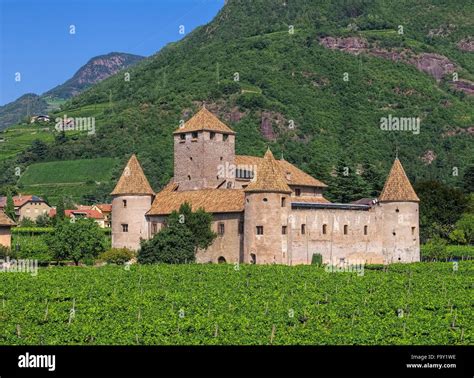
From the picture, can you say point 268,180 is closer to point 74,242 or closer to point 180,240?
point 180,240

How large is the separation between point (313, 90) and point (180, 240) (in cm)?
9291

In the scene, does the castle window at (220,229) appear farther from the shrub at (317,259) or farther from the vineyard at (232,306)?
the vineyard at (232,306)

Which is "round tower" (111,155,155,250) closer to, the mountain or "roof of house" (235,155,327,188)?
"roof of house" (235,155,327,188)

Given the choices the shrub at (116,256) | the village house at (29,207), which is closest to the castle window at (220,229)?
the shrub at (116,256)

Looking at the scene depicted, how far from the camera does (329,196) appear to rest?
83750 millimetres

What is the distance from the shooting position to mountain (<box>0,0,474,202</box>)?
125 m

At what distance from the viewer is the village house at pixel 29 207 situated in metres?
107

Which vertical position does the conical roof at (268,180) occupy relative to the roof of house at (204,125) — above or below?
below

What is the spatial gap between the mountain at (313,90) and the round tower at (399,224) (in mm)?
42278

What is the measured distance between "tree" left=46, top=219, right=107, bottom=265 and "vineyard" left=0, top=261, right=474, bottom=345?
26.4 feet

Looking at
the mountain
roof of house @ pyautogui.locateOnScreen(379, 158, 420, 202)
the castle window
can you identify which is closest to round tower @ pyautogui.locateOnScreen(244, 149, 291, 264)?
the castle window

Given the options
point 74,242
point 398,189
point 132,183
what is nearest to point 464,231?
point 398,189
